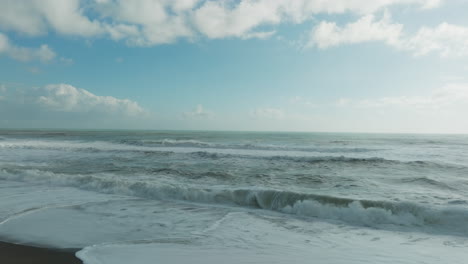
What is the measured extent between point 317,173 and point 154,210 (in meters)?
8.23

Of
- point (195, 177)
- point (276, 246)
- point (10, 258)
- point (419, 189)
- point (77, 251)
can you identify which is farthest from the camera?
point (195, 177)

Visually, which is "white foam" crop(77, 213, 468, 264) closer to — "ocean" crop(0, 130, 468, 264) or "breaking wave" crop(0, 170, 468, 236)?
"ocean" crop(0, 130, 468, 264)

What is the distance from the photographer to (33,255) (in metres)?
4.25

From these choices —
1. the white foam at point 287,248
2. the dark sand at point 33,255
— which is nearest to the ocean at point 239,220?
the white foam at point 287,248

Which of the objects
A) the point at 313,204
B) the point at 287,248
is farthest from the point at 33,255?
the point at 313,204

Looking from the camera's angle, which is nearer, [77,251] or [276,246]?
[77,251]

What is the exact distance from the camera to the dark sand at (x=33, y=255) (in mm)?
4055

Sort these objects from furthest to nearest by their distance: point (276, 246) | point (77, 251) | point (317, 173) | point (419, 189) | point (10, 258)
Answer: point (317, 173) < point (419, 189) < point (276, 246) < point (77, 251) < point (10, 258)

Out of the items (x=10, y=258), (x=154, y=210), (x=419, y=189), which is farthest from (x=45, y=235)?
(x=419, y=189)

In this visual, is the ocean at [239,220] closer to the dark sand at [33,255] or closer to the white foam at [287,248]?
the white foam at [287,248]

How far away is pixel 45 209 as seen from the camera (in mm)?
6715

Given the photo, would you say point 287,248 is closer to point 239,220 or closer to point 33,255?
point 239,220

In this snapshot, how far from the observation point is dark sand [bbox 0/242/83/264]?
4.05 m

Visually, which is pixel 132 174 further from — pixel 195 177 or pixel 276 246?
pixel 276 246
